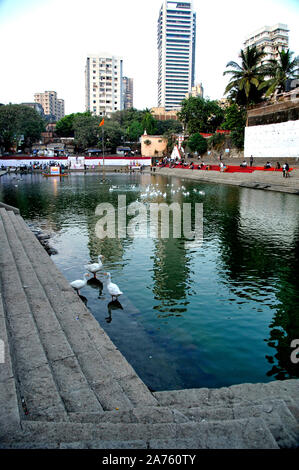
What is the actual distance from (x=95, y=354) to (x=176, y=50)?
171 metres

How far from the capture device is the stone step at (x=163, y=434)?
2.81 meters

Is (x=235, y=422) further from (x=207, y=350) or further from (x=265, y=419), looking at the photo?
(x=207, y=350)

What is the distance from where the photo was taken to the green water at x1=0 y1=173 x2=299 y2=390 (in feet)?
17.8

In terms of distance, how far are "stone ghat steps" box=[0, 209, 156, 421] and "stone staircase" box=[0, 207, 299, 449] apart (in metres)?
0.01

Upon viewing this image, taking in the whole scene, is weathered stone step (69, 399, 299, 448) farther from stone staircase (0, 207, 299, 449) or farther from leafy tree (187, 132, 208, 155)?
leafy tree (187, 132, 208, 155)

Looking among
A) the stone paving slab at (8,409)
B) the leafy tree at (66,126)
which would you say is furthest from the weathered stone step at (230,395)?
the leafy tree at (66,126)

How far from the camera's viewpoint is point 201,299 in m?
7.67

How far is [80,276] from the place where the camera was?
8969mm

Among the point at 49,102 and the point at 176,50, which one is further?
the point at 49,102

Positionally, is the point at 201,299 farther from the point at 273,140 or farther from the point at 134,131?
the point at 134,131

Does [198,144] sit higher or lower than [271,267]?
higher

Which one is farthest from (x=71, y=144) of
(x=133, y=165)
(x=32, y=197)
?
(x=32, y=197)

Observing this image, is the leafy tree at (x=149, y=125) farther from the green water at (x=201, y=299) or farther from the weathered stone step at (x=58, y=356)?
the weathered stone step at (x=58, y=356)

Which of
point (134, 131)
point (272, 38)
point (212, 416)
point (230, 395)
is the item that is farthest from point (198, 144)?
point (272, 38)
